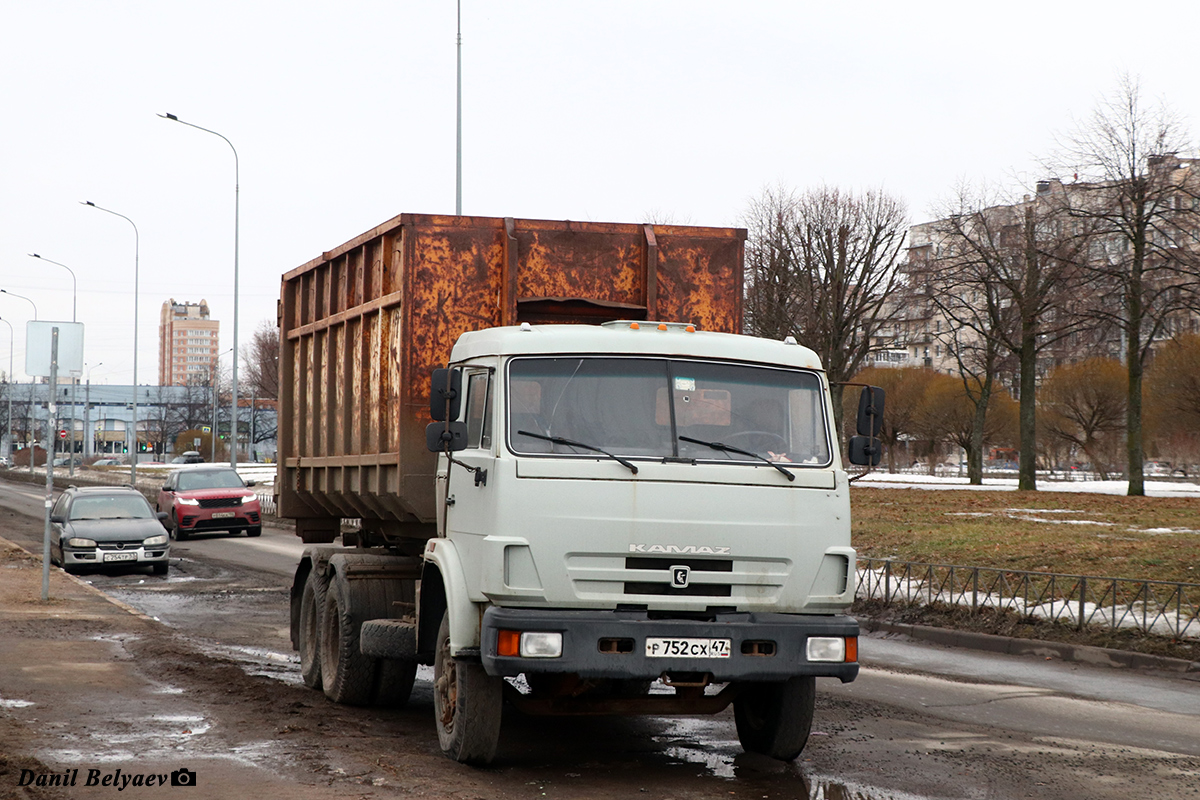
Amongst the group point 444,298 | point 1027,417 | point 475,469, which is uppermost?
point 444,298

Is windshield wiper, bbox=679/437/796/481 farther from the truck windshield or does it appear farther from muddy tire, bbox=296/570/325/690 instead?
muddy tire, bbox=296/570/325/690

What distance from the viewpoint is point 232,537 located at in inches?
1164

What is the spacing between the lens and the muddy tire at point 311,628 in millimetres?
9680

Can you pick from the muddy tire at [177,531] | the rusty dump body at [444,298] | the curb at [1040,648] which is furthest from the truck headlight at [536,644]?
the muddy tire at [177,531]

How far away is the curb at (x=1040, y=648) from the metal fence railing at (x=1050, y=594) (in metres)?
0.56

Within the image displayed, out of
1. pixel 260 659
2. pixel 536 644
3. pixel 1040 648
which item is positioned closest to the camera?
pixel 536 644

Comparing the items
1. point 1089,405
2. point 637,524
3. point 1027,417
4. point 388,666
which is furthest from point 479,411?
point 1089,405

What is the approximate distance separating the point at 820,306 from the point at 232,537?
2312cm

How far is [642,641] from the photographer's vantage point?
644 cm

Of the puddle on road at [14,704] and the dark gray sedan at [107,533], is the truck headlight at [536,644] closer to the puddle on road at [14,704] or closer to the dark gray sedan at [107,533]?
the puddle on road at [14,704]

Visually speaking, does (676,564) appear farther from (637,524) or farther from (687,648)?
(687,648)

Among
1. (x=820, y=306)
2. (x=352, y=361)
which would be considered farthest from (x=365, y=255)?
(x=820, y=306)

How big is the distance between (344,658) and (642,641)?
325 centimetres

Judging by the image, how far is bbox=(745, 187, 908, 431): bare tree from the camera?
4503 centimetres
